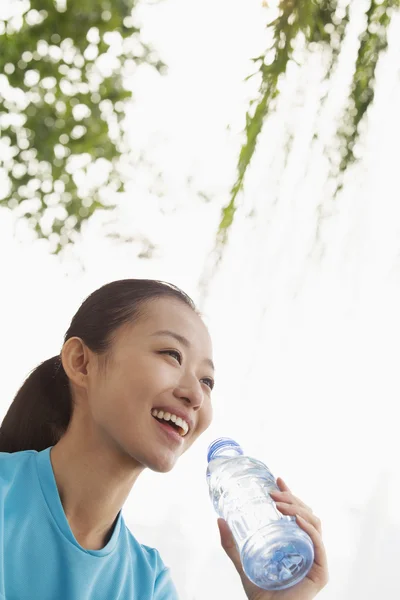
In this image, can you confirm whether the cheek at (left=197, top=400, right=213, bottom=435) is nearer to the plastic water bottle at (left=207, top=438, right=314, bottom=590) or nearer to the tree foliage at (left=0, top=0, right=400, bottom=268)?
the plastic water bottle at (left=207, top=438, right=314, bottom=590)

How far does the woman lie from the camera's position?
92cm

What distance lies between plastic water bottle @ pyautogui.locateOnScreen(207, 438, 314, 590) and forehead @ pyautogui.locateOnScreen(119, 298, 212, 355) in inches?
6.7

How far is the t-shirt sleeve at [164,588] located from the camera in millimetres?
1112

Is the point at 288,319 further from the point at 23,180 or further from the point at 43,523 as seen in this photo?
the point at 43,523

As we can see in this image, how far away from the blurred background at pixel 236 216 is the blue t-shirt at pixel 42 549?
669 mm

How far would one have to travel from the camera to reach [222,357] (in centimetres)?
176

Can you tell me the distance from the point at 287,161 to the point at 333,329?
46cm

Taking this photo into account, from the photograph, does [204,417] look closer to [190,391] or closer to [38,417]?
[190,391]

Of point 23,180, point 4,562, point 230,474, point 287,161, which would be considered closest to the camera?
point 4,562

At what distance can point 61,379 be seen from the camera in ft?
3.87

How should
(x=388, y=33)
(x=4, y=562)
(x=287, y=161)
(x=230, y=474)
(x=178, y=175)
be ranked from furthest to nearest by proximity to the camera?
(x=178, y=175) → (x=287, y=161) → (x=388, y=33) → (x=230, y=474) → (x=4, y=562)

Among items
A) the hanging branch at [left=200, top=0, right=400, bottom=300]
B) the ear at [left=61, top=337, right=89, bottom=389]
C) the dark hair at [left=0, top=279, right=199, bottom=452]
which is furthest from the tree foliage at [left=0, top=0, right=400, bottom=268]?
the ear at [left=61, top=337, right=89, bottom=389]

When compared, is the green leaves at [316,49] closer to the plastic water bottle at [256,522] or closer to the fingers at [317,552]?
the plastic water bottle at [256,522]

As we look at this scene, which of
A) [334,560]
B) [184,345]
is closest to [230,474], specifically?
[184,345]
